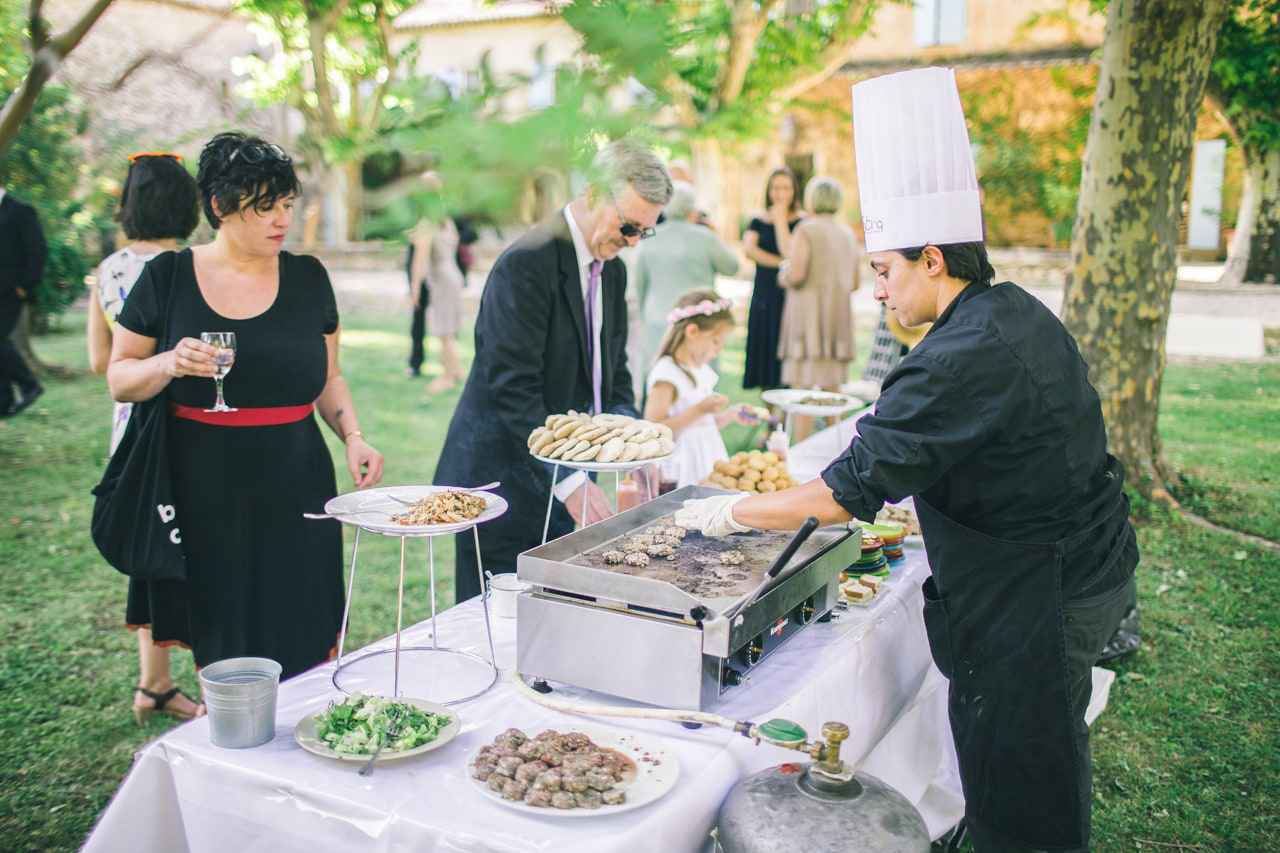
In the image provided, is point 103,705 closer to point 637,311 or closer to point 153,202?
point 153,202

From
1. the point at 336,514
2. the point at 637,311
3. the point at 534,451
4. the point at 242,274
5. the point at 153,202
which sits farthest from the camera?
the point at 637,311

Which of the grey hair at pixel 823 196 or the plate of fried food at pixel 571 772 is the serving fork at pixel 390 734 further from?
the grey hair at pixel 823 196

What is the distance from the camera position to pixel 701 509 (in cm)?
220

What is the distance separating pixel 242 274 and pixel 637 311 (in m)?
4.68

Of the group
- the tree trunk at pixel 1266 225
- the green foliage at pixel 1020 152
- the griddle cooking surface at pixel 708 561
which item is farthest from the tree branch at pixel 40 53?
the green foliage at pixel 1020 152

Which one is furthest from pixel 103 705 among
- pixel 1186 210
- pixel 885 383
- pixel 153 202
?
pixel 1186 210

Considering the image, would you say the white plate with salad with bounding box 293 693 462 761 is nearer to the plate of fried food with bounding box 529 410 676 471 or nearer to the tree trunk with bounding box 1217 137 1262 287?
the plate of fried food with bounding box 529 410 676 471

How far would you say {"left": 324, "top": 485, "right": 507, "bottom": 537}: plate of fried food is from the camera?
1.81 m

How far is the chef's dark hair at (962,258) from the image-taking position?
1.95 meters

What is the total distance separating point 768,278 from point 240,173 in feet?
17.9

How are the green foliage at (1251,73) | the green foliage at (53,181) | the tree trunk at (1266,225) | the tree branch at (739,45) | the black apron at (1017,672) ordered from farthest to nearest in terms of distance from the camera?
the tree trunk at (1266,225) < the green foliage at (53,181) < the green foliage at (1251,73) < the tree branch at (739,45) < the black apron at (1017,672)

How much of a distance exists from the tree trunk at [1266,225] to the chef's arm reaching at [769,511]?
628 inches

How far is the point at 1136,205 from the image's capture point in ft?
18.8

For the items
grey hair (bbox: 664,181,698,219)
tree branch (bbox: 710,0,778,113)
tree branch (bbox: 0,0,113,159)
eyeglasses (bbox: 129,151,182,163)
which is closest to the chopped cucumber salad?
eyeglasses (bbox: 129,151,182,163)
